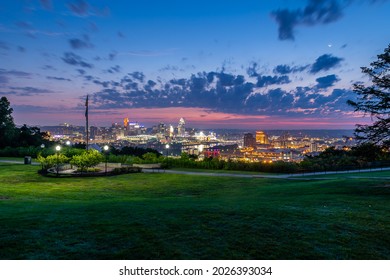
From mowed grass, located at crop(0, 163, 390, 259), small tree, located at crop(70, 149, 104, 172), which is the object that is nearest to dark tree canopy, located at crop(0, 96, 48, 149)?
small tree, located at crop(70, 149, 104, 172)

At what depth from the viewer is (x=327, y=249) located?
605cm

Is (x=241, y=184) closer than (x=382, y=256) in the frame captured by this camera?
No

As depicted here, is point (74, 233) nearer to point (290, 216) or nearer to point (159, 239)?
point (159, 239)

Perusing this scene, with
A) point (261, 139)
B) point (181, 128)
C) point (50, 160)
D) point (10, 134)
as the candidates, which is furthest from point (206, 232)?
point (181, 128)

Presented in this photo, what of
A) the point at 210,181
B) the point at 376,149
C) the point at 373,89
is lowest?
the point at 210,181

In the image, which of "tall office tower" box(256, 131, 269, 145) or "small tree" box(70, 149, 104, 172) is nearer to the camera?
"small tree" box(70, 149, 104, 172)

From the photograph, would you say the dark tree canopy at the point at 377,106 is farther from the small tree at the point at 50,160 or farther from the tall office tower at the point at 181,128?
the tall office tower at the point at 181,128

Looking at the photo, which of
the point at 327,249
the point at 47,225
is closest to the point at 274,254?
the point at 327,249

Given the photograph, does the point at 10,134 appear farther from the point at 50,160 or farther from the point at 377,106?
the point at 377,106

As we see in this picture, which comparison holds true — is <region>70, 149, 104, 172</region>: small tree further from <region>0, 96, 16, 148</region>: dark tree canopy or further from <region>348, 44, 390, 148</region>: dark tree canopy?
<region>0, 96, 16, 148</region>: dark tree canopy

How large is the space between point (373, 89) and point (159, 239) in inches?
551

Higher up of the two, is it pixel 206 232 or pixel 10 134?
pixel 10 134

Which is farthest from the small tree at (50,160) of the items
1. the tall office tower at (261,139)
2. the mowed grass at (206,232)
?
the tall office tower at (261,139)

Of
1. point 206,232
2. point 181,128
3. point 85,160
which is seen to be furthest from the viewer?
point 181,128
